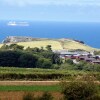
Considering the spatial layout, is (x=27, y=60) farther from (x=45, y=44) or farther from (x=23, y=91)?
(x=45, y=44)

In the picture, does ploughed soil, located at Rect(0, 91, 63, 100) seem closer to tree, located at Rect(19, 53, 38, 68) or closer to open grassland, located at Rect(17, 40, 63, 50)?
tree, located at Rect(19, 53, 38, 68)

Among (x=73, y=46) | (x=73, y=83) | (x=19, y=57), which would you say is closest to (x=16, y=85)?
(x=73, y=83)

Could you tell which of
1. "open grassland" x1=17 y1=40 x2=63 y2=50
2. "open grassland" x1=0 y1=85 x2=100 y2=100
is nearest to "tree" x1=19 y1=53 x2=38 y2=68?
"open grassland" x1=0 y1=85 x2=100 y2=100

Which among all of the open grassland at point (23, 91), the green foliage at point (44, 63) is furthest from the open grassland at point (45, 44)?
the open grassland at point (23, 91)

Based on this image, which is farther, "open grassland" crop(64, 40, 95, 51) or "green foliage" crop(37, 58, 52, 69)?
"open grassland" crop(64, 40, 95, 51)

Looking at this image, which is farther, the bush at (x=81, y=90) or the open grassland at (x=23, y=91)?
the open grassland at (x=23, y=91)

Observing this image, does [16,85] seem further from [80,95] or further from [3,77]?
[80,95]

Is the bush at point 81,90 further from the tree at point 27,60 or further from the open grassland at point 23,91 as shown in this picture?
the tree at point 27,60

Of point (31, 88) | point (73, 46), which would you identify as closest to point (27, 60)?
point (31, 88)

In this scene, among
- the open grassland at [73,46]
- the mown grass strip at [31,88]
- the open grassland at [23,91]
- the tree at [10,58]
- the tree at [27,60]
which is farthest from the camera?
the open grassland at [73,46]
